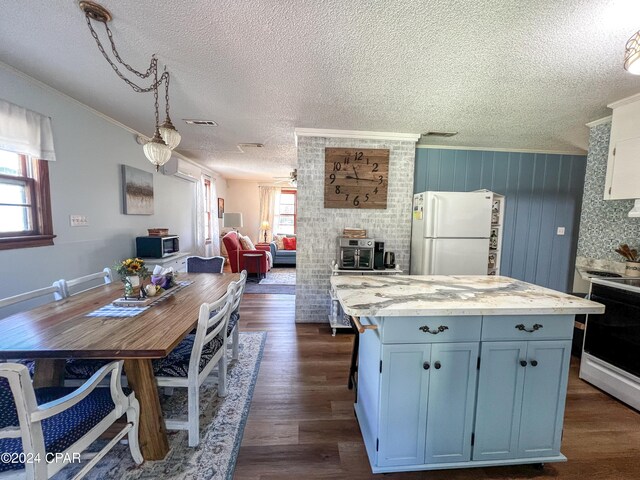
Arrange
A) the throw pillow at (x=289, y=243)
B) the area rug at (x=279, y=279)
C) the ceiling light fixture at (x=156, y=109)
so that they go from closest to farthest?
1. the ceiling light fixture at (x=156, y=109)
2. the area rug at (x=279, y=279)
3. the throw pillow at (x=289, y=243)

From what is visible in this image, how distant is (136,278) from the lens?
1922 millimetres

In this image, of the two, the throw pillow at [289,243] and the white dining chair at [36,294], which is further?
the throw pillow at [289,243]

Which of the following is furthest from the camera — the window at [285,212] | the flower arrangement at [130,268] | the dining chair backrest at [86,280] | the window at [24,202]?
the window at [285,212]

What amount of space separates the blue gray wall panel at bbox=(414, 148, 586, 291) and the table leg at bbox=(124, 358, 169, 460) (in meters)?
3.60

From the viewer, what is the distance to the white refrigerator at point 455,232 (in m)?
3.01

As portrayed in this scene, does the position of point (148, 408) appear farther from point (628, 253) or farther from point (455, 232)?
point (628, 253)

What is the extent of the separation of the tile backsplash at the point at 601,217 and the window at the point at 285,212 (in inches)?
254

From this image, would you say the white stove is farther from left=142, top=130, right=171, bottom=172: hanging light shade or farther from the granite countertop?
left=142, top=130, right=171, bottom=172: hanging light shade

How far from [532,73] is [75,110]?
4.14 metres

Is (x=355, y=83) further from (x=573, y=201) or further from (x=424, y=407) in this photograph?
(x=573, y=201)

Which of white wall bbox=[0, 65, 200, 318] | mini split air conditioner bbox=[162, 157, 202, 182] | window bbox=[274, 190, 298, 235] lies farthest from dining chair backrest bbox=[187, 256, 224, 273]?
window bbox=[274, 190, 298, 235]

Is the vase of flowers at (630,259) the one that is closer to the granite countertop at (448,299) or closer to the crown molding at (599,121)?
the crown molding at (599,121)

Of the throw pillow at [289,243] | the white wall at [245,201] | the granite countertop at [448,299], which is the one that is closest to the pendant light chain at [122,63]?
the granite countertop at [448,299]

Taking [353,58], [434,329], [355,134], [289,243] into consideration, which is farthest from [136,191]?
[289,243]
